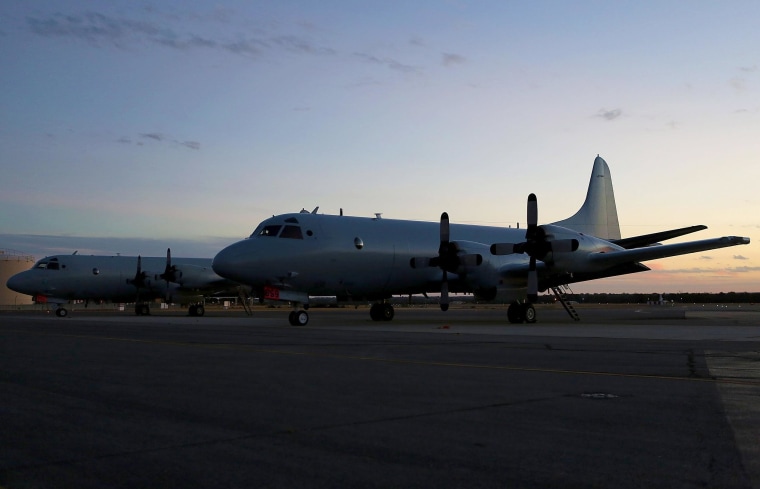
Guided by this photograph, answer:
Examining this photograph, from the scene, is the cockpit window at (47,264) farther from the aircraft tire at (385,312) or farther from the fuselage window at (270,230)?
the aircraft tire at (385,312)

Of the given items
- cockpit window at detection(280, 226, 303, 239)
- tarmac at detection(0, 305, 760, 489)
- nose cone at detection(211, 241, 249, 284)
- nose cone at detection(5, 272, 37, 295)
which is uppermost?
cockpit window at detection(280, 226, 303, 239)

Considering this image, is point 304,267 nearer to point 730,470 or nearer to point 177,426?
point 177,426

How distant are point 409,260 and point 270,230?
693 cm

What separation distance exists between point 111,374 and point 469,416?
21.1 ft

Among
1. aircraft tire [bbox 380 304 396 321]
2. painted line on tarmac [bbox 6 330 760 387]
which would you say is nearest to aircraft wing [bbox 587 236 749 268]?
aircraft tire [bbox 380 304 396 321]

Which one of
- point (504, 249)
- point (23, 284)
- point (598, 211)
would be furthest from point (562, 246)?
point (23, 284)

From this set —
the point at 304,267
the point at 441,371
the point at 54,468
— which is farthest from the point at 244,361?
the point at 304,267

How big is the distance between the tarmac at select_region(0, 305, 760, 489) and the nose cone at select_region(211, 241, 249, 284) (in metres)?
14.6

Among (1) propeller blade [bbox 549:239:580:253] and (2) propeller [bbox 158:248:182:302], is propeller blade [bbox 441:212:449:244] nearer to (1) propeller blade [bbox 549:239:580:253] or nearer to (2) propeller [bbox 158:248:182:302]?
(1) propeller blade [bbox 549:239:580:253]

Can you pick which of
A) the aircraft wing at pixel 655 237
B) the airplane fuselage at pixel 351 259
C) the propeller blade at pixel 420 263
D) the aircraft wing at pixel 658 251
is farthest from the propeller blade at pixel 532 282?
the aircraft wing at pixel 655 237

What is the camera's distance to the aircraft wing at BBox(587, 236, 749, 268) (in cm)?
2755

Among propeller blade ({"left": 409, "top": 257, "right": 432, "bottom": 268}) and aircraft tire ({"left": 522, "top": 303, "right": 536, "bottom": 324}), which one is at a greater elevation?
propeller blade ({"left": 409, "top": 257, "right": 432, "bottom": 268})

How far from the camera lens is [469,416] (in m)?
7.29

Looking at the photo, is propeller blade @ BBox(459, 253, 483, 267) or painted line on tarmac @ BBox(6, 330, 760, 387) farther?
propeller blade @ BBox(459, 253, 483, 267)
